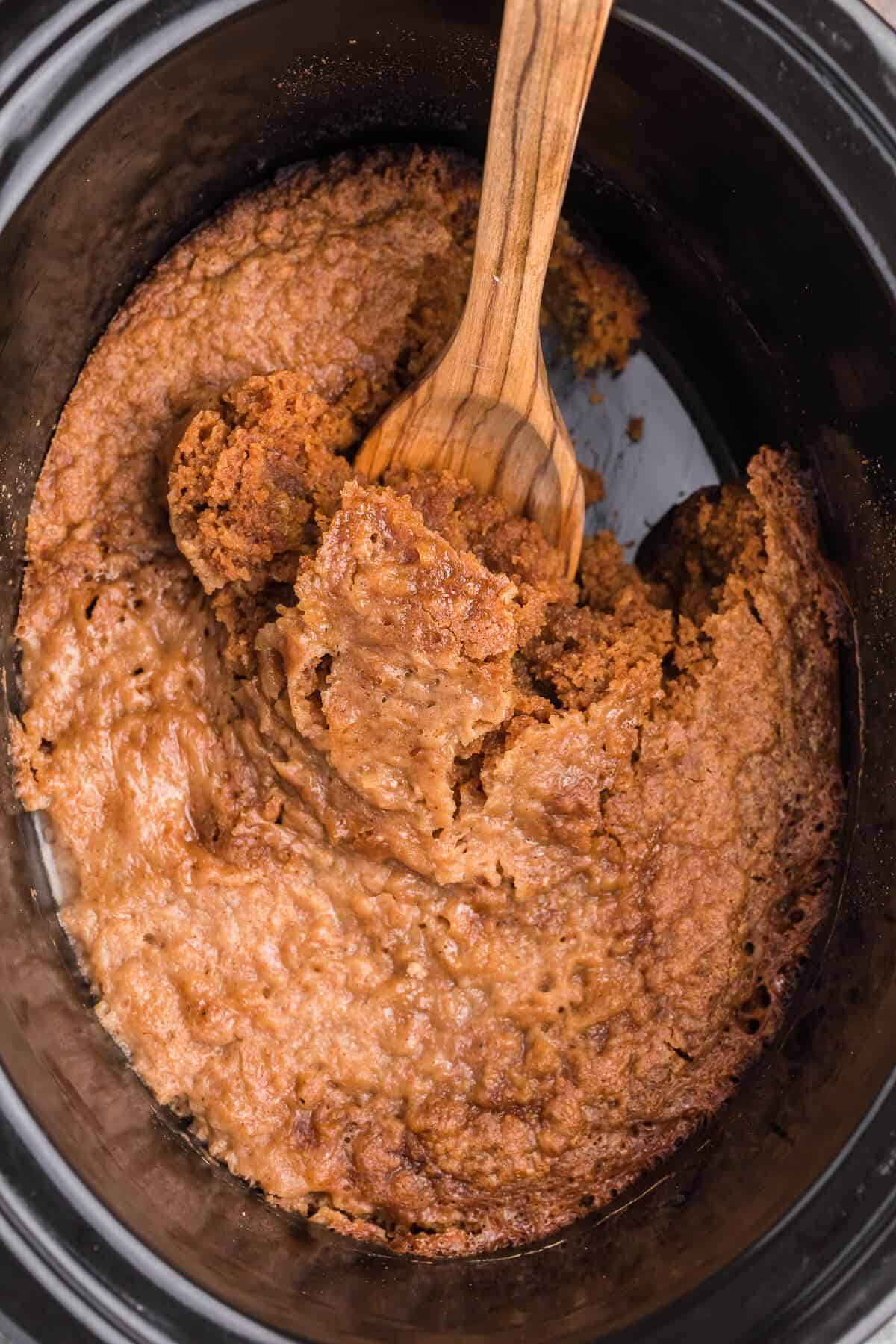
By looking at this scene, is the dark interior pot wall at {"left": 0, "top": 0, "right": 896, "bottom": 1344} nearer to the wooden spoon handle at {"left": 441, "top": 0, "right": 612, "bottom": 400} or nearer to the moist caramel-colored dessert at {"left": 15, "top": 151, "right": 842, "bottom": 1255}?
the moist caramel-colored dessert at {"left": 15, "top": 151, "right": 842, "bottom": 1255}

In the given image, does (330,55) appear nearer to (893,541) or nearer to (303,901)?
(893,541)

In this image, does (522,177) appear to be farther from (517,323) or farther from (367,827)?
(367,827)

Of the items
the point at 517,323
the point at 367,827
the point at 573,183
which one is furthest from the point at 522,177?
the point at 367,827

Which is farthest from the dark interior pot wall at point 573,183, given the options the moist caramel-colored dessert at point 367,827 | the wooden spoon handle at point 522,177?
the wooden spoon handle at point 522,177

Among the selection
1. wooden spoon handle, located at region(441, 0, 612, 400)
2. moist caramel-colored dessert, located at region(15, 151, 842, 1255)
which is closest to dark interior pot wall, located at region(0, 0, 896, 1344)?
moist caramel-colored dessert, located at region(15, 151, 842, 1255)

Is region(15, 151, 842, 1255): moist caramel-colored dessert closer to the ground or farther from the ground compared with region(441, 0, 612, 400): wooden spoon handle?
closer to the ground

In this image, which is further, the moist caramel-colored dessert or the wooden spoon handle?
the moist caramel-colored dessert

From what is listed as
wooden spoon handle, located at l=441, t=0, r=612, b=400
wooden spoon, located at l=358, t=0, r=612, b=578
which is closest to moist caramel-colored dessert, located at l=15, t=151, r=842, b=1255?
wooden spoon, located at l=358, t=0, r=612, b=578

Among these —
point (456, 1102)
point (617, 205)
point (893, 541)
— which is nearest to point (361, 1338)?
point (456, 1102)
